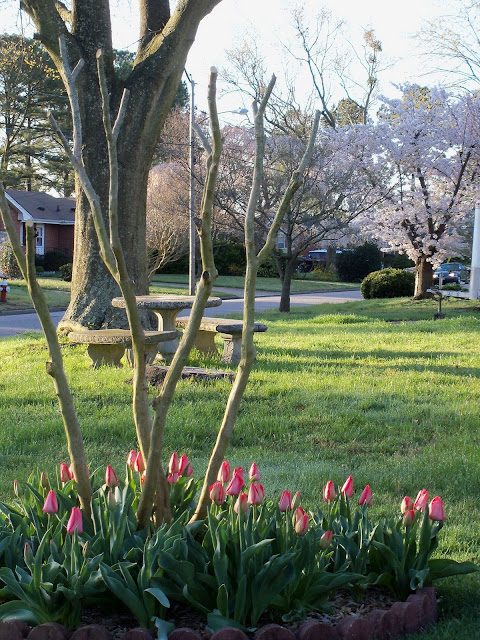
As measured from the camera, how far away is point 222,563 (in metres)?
2.55

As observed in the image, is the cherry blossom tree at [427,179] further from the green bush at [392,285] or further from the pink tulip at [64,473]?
the pink tulip at [64,473]

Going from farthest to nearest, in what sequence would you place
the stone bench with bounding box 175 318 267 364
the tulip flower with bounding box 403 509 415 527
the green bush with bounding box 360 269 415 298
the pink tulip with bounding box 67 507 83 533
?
the green bush with bounding box 360 269 415 298
the stone bench with bounding box 175 318 267 364
the tulip flower with bounding box 403 509 415 527
the pink tulip with bounding box 67 507 83 533

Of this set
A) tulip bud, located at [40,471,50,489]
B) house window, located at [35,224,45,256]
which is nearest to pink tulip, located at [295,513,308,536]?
tulip bud, located at [40,471,50,489]

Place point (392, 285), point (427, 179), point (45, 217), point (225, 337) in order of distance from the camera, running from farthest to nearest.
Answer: point (45, 217) < point (392, 285) < point (427, 179) < point (225, 337)

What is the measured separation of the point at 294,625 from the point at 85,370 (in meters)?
6.31

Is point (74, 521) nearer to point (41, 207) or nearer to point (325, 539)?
point (325, 539)

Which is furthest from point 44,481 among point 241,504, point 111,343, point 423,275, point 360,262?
point 360,262

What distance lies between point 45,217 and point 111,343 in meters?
36.7

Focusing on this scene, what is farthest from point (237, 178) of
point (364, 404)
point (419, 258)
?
point (364, 404)

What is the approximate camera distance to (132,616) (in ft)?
8.77

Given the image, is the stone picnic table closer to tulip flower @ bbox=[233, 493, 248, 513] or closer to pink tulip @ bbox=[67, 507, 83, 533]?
tulip flower @ bbox=[233, 493, 248, 513]

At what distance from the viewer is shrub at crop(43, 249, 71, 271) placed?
4075 cm

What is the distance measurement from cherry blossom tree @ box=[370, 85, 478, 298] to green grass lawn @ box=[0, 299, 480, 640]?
36.5ft

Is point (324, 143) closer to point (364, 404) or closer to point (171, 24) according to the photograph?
point (171, 24)
